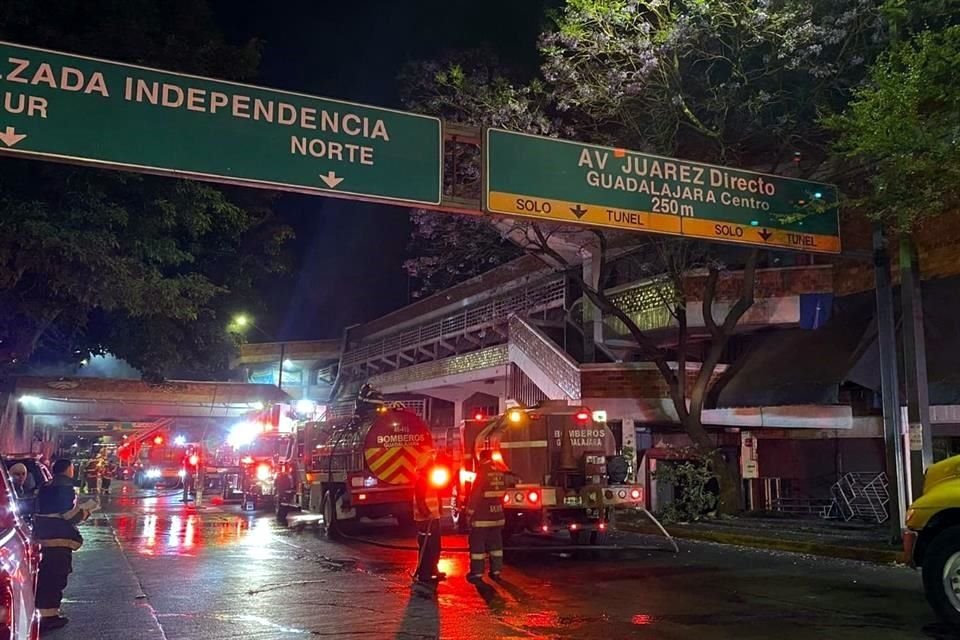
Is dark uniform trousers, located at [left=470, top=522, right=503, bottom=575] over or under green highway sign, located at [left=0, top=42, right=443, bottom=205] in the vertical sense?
under

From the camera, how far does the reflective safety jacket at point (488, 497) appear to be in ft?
37.2

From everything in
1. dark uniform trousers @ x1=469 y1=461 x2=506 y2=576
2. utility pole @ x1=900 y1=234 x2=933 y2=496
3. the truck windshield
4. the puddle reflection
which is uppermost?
utility pole @ x1=900 y1=234 x2=933 y2=496

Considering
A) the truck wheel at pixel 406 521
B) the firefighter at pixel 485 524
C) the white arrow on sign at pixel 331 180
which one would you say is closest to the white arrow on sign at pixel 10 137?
the white arrow on sign at pixel 331 180

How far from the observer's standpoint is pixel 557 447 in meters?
14.3

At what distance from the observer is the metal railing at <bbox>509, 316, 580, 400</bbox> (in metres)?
21.2

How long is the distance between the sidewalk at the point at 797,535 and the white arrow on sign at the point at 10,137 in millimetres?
11839

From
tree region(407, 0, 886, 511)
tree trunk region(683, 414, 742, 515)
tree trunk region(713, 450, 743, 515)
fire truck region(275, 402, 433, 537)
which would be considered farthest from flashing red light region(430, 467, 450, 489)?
tree trunk region(713, 450, 743, 515)

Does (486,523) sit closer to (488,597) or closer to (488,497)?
(488,497)

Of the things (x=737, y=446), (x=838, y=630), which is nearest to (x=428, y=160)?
(x=838, y=630)

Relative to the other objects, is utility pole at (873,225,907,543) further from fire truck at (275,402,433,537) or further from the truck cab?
fire truck at (275,402,433,537)

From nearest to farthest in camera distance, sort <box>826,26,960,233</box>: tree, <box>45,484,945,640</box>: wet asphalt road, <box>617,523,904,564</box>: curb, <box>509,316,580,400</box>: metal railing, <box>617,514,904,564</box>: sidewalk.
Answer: <box>45,484,945,640</box>: wet asphalt road → <box>826,26,960,233</box>: tree → <box>617,523,904,564</box>: curb → <box>617,514,904,564</box>: sidewalk → <box>509,316,580,400</box>: metal railing

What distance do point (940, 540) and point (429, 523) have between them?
577 cm

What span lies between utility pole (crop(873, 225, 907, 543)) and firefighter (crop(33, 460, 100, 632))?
10954 mm

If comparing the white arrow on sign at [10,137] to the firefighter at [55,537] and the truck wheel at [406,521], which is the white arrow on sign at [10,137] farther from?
the truck wheel at [406,521]
